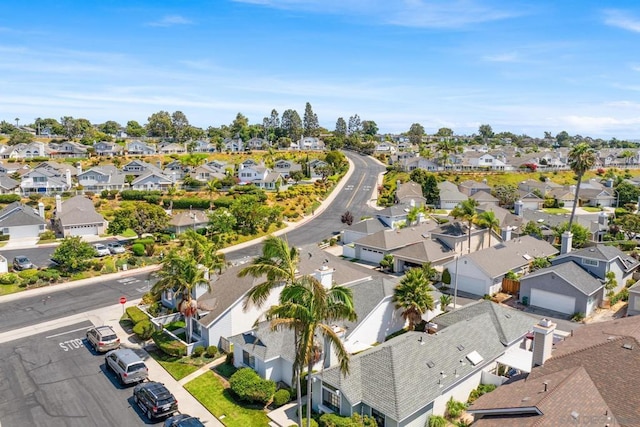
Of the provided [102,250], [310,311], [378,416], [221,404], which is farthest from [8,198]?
[310,311]

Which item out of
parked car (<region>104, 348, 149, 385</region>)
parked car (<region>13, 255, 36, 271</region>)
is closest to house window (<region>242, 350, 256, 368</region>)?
parked car (<region>104, 348, 149, 385</region>)

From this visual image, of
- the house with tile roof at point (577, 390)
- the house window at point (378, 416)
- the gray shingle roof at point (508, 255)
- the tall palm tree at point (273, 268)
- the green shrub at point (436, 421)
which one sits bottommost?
the green shrub at point (436, 421)

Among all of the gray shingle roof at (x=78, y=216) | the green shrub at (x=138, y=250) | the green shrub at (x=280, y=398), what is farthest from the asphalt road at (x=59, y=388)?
the gray shingle roof at (x=78, y=216)

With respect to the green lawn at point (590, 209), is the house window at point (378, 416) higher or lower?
lower

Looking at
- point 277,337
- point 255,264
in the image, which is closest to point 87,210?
point 277,337

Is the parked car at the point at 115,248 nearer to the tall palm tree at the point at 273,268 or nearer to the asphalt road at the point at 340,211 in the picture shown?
the asphalt road at the point at 340,211

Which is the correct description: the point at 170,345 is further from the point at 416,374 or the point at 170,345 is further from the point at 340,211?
the point at 340,211
